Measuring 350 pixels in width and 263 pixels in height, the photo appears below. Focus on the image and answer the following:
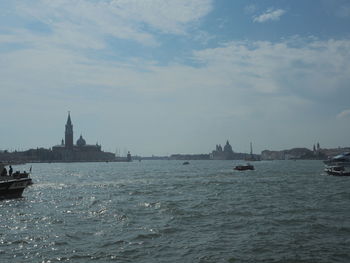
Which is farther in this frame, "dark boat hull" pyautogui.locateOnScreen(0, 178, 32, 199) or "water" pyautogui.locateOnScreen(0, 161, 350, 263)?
"dark boat hull" pyautogui.locateOnScreen(0, 178, 32, 199)

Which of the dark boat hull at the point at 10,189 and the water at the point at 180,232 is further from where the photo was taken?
the dark boat hull at the point at 10,189

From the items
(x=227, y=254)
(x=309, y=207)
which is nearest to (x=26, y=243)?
(x=227, y=254)

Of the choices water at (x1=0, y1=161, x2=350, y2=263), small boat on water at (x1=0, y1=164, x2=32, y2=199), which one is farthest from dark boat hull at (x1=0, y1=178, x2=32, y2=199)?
water at (x1=0, y1=161, x2=350, y2=263)

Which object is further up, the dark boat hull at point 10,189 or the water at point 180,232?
the dark boat hull at point 10,189

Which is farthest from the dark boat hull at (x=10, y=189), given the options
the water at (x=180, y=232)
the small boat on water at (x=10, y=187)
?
the water at (x=180, y=232)

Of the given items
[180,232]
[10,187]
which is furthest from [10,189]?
[180,232]

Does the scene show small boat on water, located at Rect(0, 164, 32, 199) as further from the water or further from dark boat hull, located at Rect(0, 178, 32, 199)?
the water

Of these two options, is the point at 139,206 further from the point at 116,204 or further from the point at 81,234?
the point at 81,234

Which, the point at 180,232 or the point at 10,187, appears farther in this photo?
the point at 10,187

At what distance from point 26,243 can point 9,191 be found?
29.1 metres

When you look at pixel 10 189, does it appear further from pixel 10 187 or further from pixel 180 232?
pixel 180 232

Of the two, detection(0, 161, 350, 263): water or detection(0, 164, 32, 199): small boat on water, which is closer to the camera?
detection(0, 161, 350, 263): water

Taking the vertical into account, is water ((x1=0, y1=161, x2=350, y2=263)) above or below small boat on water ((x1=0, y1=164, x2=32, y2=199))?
below

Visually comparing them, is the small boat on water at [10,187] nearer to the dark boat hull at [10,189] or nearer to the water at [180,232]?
the dark boat hull at [10,189]
